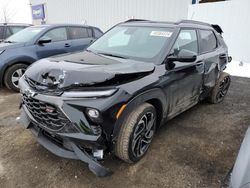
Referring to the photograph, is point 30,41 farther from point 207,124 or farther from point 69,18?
point 69,18

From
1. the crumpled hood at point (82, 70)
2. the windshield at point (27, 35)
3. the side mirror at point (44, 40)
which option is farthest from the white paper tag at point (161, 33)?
the windshield at point (27, 35)

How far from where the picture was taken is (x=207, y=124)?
12.7 feet

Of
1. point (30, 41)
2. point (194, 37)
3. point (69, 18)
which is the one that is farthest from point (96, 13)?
point (194, 37)

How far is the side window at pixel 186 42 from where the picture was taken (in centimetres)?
312

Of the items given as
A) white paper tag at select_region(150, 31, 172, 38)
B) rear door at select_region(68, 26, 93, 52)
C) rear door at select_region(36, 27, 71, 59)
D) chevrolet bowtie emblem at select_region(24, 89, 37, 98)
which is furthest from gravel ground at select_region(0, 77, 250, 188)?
rear door at select_region(68, 26, 93, 52)

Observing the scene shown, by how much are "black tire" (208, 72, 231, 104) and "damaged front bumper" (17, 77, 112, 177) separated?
3.18 m

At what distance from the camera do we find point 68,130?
84.7 inches

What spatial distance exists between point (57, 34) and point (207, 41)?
3929 millimetres

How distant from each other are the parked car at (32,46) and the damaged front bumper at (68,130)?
10.7ft

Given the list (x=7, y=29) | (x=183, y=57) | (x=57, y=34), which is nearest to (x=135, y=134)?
(x=183, y=57)

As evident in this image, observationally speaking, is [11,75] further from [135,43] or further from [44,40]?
[135,43]

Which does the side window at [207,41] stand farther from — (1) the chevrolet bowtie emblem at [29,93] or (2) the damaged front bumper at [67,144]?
(1) the chevrolet bowtie emblem at [29,93]

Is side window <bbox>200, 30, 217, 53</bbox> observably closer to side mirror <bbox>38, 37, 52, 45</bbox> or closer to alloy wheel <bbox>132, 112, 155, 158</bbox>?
alloy wheel <bbox>132, 112, 155, 158</bbox>

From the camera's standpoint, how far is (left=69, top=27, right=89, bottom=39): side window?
643 centimetres
